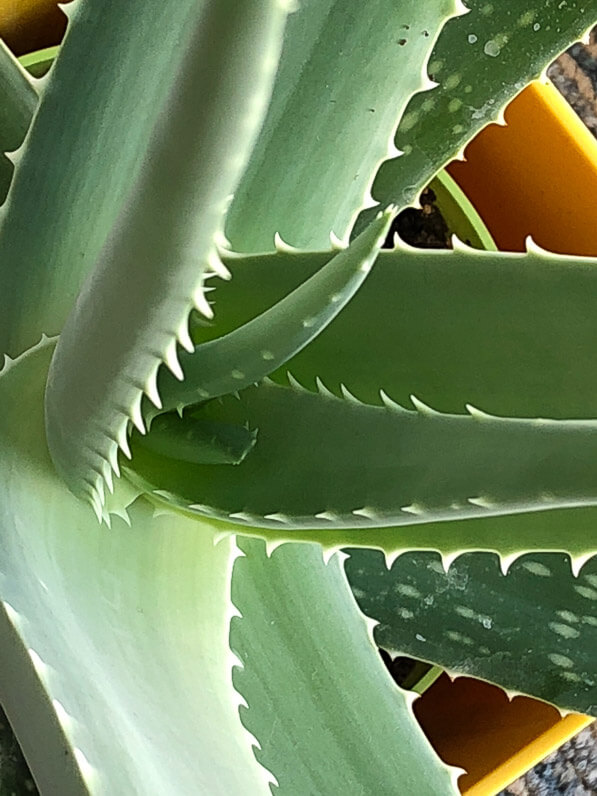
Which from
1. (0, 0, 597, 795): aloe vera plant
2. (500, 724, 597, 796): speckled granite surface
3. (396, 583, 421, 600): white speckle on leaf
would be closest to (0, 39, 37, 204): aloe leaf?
(0, 0, 597, 795): aloe vera plant

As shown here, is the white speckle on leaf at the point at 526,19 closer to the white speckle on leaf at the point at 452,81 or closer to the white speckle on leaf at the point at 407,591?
the white speckle on leaf at the point at 452,81

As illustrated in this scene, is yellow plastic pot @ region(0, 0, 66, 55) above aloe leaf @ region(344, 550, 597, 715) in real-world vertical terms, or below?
above

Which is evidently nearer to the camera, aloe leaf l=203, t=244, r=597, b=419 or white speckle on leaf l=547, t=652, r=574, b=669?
aloe leaf l=203, t=244, r=597, b=419

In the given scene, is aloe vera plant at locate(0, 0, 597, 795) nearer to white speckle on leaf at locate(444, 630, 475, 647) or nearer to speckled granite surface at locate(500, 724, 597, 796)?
white speckle on leaf at locate(444, 630, 475, 647)

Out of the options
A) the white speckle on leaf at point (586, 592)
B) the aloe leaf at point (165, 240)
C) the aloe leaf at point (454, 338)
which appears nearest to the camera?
the aloe leaf at point (165, 240)

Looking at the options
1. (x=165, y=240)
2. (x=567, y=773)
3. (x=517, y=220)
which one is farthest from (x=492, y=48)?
(x=567, y=773)

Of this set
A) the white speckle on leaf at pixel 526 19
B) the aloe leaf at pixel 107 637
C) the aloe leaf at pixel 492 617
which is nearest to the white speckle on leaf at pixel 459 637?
the aloe leaf at pixel 492 617
